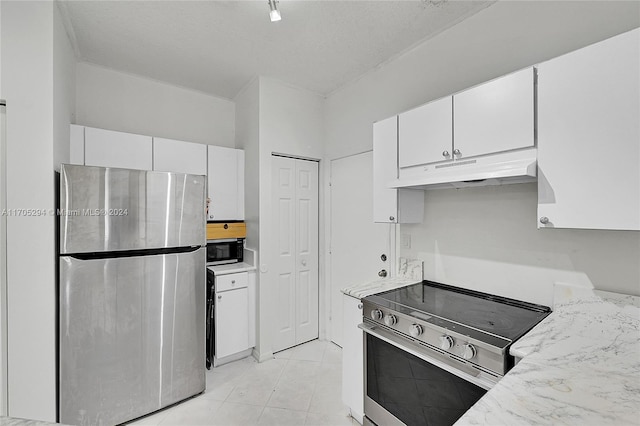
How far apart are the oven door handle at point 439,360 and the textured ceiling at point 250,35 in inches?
81.6

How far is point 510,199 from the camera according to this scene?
170 centimetres

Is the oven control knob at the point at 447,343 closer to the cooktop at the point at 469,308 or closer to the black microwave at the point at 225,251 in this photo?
the cooktop at the point at 469,308

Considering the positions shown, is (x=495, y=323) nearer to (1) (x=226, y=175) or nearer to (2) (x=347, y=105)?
(2) (x=347, y=105)

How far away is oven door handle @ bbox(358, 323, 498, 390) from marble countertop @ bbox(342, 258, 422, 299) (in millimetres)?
266

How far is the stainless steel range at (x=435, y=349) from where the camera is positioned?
4.08 feet

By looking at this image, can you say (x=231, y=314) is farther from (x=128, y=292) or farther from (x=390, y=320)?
(x=390, y=320)

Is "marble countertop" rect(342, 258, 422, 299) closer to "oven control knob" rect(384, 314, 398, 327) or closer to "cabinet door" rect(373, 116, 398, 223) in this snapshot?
"oven control knob" rect(384, 314, 398, 327)

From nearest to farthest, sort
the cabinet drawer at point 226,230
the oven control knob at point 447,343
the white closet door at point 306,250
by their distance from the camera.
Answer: the oven control knob at point 447,343 < the cabinet drawer at point 226,230 < the white closet door at point 306,250

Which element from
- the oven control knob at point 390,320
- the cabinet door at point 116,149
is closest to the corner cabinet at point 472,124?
the oven control knob at point 390,320

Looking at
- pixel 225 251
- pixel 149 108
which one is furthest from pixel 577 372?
pixel 149 108

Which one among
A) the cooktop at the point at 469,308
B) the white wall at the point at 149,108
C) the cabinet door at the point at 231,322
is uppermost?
the white wall at the point at 149,108

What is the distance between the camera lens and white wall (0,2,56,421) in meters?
1.61

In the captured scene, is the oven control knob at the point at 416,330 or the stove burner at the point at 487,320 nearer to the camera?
the stove burner at the point at 487,320

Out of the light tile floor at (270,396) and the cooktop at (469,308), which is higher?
the cooktop at (469,308)
